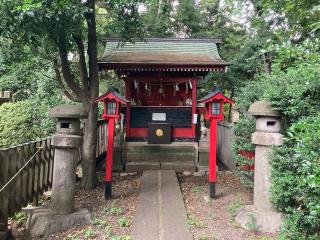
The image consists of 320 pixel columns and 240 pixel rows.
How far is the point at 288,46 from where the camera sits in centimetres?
425

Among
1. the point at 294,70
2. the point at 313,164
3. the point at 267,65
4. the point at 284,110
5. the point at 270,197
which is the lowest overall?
the point at 270,197

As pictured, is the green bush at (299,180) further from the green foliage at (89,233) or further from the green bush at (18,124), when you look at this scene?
the green bush at (18,124)

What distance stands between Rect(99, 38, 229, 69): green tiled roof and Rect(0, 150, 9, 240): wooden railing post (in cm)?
521

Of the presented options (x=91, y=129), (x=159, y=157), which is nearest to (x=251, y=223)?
(x=91, y=129)

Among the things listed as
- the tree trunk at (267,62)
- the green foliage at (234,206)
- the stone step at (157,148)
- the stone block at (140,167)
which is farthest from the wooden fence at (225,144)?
the green foliage at (234,206)

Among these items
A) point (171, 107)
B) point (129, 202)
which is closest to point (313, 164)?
point (129, 202)

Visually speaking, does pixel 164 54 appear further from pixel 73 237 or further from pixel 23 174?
pixel 73 237

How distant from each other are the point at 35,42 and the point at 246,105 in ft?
15.6

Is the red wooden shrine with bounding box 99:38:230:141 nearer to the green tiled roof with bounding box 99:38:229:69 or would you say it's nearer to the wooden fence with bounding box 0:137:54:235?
the green tiled roof with bounding box 99:38:229:69

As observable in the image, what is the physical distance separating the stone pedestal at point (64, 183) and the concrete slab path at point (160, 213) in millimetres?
1080

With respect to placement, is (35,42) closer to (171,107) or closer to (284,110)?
(284,110)

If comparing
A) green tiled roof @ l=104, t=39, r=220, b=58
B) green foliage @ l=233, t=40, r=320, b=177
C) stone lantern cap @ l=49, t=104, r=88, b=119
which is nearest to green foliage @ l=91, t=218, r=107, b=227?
stone lantern cap @ l=49, t=104, r=88, b=119

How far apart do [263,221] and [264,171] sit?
0.82m

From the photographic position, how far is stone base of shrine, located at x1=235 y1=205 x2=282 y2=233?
5289mm
